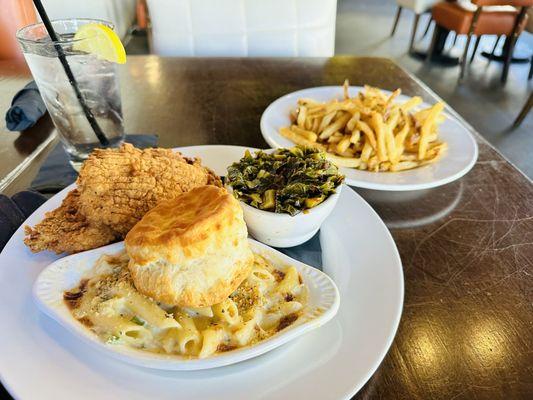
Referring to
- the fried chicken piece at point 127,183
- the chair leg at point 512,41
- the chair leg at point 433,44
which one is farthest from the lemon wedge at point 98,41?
the chair leg at point 433,44

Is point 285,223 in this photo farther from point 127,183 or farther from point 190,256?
point 127,183

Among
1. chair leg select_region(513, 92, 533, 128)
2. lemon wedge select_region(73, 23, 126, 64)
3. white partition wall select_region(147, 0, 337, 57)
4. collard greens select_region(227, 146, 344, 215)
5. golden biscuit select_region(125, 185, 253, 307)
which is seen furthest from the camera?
chair leg select_region(513, 92, 533, 128)

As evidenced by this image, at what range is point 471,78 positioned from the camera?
23.1 ft

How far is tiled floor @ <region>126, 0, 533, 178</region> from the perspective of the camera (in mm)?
5332

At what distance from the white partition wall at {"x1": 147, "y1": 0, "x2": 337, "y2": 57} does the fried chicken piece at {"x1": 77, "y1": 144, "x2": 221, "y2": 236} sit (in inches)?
83.9

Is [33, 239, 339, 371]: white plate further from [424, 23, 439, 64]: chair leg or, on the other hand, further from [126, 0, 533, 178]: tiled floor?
[424, 23, 439, 64]: chair leg

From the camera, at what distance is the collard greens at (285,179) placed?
141 centimetres

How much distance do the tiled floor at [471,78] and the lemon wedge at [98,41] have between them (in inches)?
178

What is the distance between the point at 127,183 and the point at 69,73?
593 mm

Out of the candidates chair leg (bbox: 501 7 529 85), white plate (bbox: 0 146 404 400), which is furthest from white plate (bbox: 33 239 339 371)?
chair leg (bbox: 501 7 529 85)

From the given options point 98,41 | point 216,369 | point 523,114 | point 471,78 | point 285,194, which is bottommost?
point 471,78

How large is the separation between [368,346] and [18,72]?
9.44 ft

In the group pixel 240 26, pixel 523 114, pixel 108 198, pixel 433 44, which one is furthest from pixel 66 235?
pixel 433 44

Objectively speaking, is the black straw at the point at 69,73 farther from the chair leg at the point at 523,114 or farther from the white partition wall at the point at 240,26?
the chair leg at the point at 523,114
